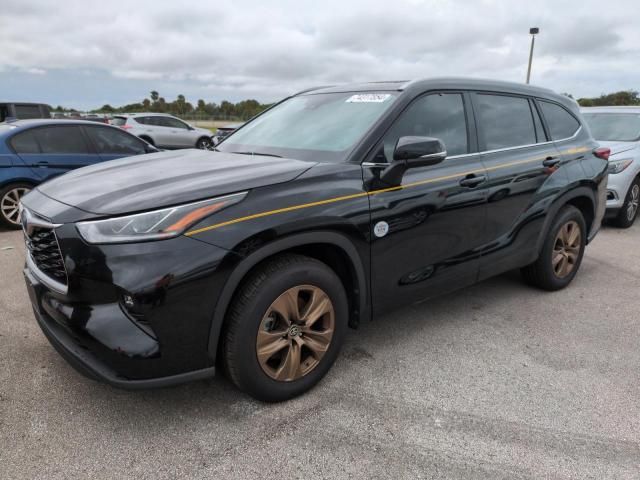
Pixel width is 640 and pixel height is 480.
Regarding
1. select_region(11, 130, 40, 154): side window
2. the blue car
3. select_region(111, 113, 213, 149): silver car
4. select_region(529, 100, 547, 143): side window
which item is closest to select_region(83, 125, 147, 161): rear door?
the blue car

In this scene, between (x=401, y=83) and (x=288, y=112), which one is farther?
(x=288, y=112)

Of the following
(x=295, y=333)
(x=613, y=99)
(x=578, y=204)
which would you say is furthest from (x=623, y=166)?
(x=613, y=99)

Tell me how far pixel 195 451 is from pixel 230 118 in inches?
2069

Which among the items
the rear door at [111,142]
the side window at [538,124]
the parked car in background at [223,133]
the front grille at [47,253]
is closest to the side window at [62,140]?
the rear door at [111,142]

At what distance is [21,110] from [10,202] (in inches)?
398

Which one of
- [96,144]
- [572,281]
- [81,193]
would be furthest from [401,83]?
[96,144]

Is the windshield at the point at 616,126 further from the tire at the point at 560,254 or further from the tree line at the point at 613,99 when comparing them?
the tree line at the point at 613,99

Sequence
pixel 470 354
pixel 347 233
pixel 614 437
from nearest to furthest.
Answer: pixel 614 437, pixel 347 233, pixel 470 354

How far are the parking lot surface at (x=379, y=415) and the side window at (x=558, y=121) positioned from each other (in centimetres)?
→ 170

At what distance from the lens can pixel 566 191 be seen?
411 cm

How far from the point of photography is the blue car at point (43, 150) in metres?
6.45

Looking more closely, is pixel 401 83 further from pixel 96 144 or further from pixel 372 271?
pixel 96 144

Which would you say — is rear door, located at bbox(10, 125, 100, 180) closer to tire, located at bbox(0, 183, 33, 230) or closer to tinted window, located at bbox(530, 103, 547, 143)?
tire, located at bbox(0, 183, 33, 230)

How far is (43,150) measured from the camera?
22.0 ft
